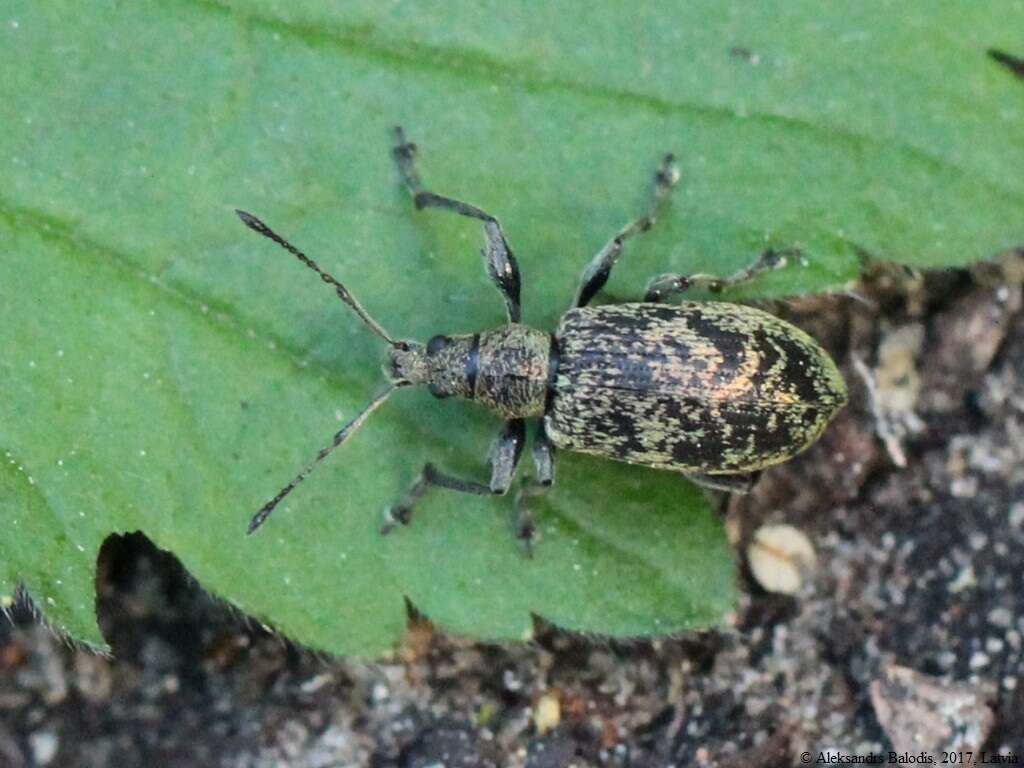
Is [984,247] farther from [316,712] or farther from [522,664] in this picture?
[316,712]

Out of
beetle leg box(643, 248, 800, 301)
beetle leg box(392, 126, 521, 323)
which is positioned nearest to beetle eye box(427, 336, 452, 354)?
beetle leg box(392, 126, 521, 323)

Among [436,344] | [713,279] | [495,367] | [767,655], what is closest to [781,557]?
[767,655]

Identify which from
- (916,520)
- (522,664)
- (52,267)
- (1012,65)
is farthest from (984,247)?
(52,267)

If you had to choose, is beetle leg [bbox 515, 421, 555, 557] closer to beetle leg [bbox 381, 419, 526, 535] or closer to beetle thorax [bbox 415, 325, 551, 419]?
beetle leg [bbox 381, 419, 526, 535]

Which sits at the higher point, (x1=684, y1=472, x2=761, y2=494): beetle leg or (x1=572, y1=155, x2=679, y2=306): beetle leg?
(x1=572, y1=155, x2=679, y2=306): beetle leg

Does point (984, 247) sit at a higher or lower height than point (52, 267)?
higher

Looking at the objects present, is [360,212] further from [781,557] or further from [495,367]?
[781,557]

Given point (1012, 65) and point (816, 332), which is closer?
point (1012, 65)
